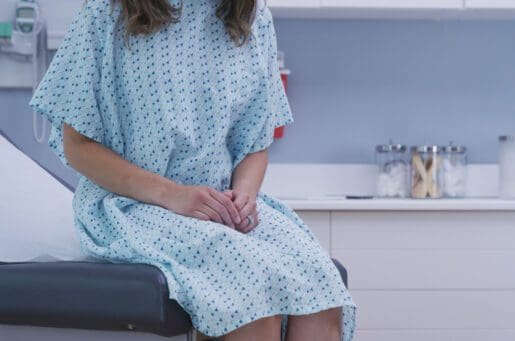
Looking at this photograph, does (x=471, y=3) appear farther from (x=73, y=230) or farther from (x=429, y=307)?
(x=73, y=230)

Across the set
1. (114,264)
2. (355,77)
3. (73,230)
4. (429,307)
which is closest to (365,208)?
(429,307)

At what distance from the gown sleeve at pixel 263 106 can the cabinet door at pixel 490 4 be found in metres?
1.34

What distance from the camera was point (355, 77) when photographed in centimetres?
333

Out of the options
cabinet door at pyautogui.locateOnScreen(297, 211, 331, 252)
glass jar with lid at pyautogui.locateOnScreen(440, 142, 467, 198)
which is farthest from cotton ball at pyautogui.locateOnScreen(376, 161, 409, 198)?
cabinet door at pyautogui.locateOnScreen(297, 211, 331, 252)

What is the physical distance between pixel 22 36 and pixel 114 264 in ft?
5.95

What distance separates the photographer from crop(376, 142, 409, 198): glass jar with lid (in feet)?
10.3

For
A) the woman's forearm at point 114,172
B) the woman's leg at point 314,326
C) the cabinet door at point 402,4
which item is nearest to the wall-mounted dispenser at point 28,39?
the cabinet door at point 402,4

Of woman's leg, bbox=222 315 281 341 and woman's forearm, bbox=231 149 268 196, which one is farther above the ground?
woman's forearm, bbox=231 149 268 196

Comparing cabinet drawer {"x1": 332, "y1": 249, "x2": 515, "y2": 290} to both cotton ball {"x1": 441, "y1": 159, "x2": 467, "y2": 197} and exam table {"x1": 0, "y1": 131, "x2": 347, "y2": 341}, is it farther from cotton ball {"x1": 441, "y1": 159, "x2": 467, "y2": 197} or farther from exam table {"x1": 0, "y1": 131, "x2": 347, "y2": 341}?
exam table {"x1": 0, "y1": 131, "x2": 347, "y2": 341}

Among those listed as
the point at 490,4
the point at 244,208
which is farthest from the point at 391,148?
the point at 244,208

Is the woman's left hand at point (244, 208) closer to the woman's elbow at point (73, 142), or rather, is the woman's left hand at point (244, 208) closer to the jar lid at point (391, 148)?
the woman's elbow at point (73, 142)

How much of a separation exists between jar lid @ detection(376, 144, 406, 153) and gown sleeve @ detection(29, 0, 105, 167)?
1.66m

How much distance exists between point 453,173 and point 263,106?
60.6 inches

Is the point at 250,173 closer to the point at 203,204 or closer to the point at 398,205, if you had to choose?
the point at 203,204
